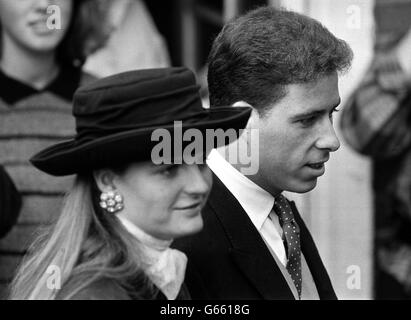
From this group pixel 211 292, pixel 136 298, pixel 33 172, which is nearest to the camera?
pixel 136 298

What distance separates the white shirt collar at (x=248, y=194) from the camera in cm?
248

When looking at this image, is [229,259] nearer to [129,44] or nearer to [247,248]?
[247,248]

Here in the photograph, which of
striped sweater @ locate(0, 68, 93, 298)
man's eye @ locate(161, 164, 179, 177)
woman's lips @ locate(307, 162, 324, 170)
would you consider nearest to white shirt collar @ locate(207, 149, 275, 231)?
woman's lips @ locate(307, 162, 324, 170)

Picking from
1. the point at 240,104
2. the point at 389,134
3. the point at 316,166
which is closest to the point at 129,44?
the point at 389,134

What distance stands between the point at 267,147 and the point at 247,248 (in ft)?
0.91

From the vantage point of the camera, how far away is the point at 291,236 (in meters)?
2.51

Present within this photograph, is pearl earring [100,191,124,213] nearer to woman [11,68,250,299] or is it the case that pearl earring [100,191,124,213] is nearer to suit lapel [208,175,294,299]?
woman [11,68,250,299]

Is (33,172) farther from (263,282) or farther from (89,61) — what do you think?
(263,282)

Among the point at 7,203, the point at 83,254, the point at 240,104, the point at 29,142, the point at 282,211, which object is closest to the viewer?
the point at 83,254

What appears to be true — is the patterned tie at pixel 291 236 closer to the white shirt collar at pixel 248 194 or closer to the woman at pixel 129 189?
the white shirt collar at pixel 248 194

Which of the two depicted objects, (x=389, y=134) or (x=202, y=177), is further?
(x=389, y=134)

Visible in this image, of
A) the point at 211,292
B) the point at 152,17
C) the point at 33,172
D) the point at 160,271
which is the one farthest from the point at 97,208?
the point at 152,17

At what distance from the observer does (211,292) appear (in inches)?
90.2
